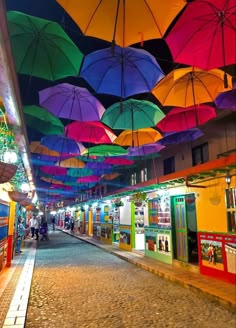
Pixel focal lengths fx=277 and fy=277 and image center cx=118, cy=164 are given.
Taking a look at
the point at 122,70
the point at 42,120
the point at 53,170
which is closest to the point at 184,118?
the point at 122,70

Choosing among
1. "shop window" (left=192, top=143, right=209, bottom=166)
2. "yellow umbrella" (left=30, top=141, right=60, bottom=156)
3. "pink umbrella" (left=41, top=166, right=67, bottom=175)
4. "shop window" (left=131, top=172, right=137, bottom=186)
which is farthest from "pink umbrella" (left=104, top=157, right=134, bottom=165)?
"pink umbrella" (left=41, top=166, right=67, bottom=175)

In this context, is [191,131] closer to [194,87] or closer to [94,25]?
[194,87]

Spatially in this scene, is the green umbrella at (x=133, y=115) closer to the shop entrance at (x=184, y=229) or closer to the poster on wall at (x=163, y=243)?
the shop entrance at (x=184, y=229)

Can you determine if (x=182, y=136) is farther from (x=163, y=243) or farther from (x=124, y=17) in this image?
(x=124, y=17)

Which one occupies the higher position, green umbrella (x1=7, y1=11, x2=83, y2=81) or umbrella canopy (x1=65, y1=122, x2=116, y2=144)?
green umbrella (x1=7, y1=11, x2=83, y2=81)

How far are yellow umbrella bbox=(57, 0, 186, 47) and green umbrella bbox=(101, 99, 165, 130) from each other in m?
4.03

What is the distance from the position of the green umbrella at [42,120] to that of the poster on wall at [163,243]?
6.39 m

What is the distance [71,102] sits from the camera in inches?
366

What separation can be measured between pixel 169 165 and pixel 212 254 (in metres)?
7.35

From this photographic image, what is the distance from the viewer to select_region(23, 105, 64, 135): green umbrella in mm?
9544

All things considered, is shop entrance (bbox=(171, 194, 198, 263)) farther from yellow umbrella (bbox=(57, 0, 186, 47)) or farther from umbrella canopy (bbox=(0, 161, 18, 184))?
umbrella canopy (bbox=(0, 161, 18, 184))

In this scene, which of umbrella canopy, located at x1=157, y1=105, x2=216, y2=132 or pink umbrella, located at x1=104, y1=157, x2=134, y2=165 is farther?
pink umbrella, located at x1=104, y1=157, x2=134, y2=165

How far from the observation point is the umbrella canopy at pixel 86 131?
11.0 metres

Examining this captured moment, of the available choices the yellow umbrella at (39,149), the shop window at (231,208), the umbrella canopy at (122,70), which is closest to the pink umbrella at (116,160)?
the yellow umbrella at (39,149)
